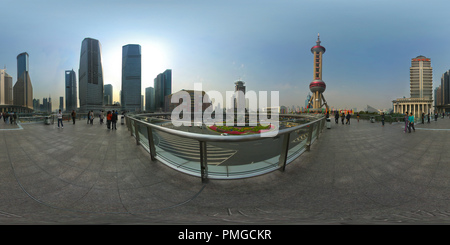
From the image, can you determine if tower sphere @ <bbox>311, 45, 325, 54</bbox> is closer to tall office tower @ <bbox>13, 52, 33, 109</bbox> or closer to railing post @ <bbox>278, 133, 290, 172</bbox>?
railing post @ <bbox>278, 133, 290, 172</bbox>

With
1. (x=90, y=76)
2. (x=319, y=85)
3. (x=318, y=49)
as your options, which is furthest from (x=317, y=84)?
(x=90, y=76)

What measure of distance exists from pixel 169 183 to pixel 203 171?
0.53m

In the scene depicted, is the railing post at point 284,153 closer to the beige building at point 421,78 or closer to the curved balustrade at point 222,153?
the curved balustrade at point 222,153

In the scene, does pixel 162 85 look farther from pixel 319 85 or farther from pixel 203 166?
pixel 203 166

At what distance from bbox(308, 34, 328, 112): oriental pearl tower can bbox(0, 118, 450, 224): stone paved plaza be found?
3771 inches

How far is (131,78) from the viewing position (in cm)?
8975

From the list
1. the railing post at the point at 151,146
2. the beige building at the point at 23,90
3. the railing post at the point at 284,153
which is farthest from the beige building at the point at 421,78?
the beige building at the point at 23,90

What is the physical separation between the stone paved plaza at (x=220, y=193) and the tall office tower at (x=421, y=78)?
446 feet

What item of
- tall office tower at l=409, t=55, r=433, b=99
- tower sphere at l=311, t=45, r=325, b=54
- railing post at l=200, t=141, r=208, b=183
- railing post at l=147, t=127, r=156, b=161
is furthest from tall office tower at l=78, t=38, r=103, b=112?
tall office tower at l=409, t=55, r=433, b=99

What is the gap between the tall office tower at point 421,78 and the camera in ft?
310

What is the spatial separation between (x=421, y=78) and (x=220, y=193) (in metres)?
142
